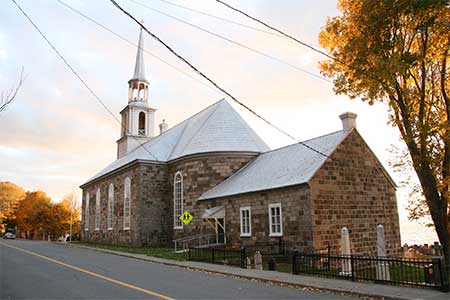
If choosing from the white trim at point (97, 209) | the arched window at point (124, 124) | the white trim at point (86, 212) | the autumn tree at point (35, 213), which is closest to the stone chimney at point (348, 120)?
the white trim at point (97, 209)

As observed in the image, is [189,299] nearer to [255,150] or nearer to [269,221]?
[269,221]

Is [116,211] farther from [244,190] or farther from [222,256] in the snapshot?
[222,256]

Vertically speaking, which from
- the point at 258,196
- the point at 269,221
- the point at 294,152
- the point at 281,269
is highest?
the point at 294,152

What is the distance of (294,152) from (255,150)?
4722 millimetres

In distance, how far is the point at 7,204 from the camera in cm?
7744

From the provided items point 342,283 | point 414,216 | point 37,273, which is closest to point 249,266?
point 342,283

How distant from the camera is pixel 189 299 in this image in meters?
9.26

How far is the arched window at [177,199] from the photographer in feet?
96.5

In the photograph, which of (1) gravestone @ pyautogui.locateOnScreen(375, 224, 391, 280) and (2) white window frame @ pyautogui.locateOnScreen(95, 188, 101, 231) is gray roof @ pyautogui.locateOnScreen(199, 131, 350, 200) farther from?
(2) white window frame @ pyautogui.locateOnScreen(95, 188, 101, 231)

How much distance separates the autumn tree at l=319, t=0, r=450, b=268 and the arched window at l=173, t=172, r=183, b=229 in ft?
54.0

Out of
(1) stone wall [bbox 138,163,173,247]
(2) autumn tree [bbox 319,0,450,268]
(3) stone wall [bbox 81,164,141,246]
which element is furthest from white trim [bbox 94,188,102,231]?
(2) autumn tree [bbox 319,0,450,268]

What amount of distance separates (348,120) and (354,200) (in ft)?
13.9

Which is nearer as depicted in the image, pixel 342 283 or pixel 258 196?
pixel 342 283

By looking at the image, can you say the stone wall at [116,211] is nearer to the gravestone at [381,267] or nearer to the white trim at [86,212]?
the white trim at [86,212]
